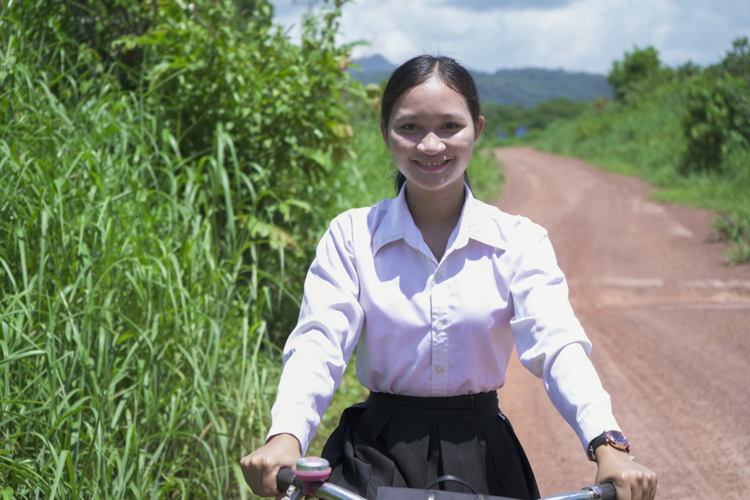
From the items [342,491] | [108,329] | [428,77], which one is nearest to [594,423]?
[342,491]

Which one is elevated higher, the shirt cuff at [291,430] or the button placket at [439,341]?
the button placket at [439,341]

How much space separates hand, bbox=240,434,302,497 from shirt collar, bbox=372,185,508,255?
0.56 metres

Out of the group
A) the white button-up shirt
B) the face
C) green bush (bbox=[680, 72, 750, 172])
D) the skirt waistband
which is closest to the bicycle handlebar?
the white button-up shirt

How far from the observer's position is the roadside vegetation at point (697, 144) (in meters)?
12.2

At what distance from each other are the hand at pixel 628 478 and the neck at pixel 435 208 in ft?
2.37

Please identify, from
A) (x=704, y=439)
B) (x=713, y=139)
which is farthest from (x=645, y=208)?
(x=704, y=439)

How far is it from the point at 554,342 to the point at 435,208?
46 centimetres

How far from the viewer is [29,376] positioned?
10.3ft

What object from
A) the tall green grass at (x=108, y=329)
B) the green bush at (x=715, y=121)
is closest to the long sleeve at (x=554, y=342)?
the tall green grass at (x=108, y=329)

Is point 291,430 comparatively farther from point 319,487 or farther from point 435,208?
point 435,208

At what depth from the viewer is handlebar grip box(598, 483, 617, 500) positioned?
5.26ft

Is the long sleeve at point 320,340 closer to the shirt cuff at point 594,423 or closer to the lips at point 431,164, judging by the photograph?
the lips at point 431,164

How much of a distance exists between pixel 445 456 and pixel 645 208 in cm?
1202

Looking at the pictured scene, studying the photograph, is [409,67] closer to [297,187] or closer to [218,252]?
[218,252]
